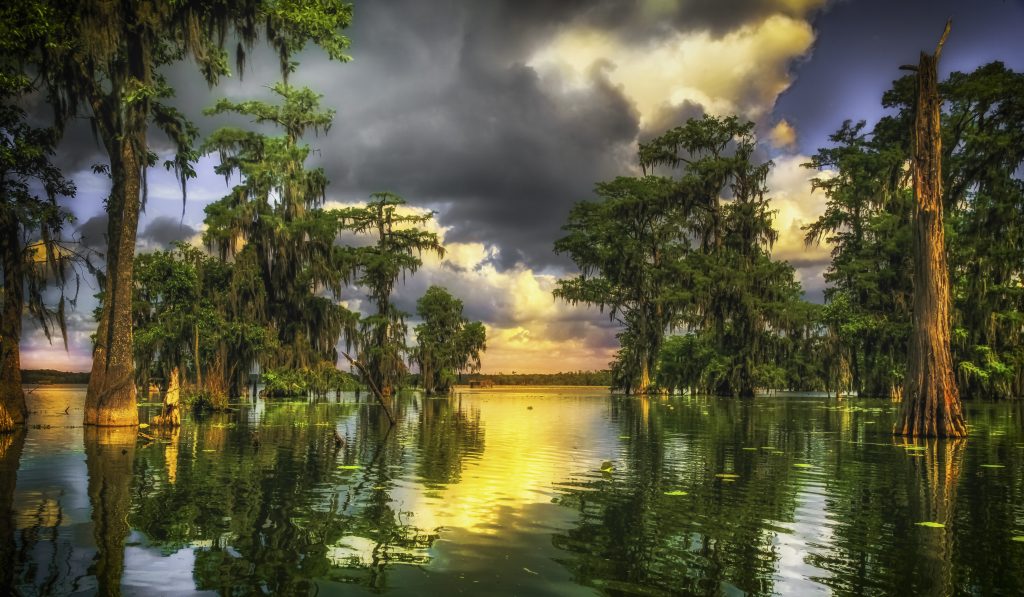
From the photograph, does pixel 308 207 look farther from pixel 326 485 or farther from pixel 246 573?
→ pixel 246 573

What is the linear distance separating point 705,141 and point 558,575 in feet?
176

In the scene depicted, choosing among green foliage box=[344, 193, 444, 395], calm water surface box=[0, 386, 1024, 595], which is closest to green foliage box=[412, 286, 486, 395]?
green foliage box=[344, 193, 444, 395]

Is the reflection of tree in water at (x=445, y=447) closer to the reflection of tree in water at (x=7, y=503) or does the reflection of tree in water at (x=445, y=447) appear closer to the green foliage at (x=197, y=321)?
the reflection of tree in water at (x=7, y=503)

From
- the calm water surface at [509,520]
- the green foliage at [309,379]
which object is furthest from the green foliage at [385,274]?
the calm water surface at [509,520]

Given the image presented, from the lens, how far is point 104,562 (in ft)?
18.6

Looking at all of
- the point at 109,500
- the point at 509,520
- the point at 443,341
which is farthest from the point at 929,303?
the point at 443,341

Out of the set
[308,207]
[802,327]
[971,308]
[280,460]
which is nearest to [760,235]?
[802,327]

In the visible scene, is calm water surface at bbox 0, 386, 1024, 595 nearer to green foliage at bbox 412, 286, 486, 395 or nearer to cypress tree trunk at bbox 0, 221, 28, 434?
cypress tree trunk at bbox 0, 221, 28, 434

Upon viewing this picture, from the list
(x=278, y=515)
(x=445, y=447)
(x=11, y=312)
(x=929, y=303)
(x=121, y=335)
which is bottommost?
(x=445, y=447)

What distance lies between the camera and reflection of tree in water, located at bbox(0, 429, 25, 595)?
522 cm

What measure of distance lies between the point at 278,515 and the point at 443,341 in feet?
199

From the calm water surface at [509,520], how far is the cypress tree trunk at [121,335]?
4432 mm

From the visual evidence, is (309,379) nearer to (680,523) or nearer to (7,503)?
(7,503)

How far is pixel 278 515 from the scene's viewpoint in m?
7.65
